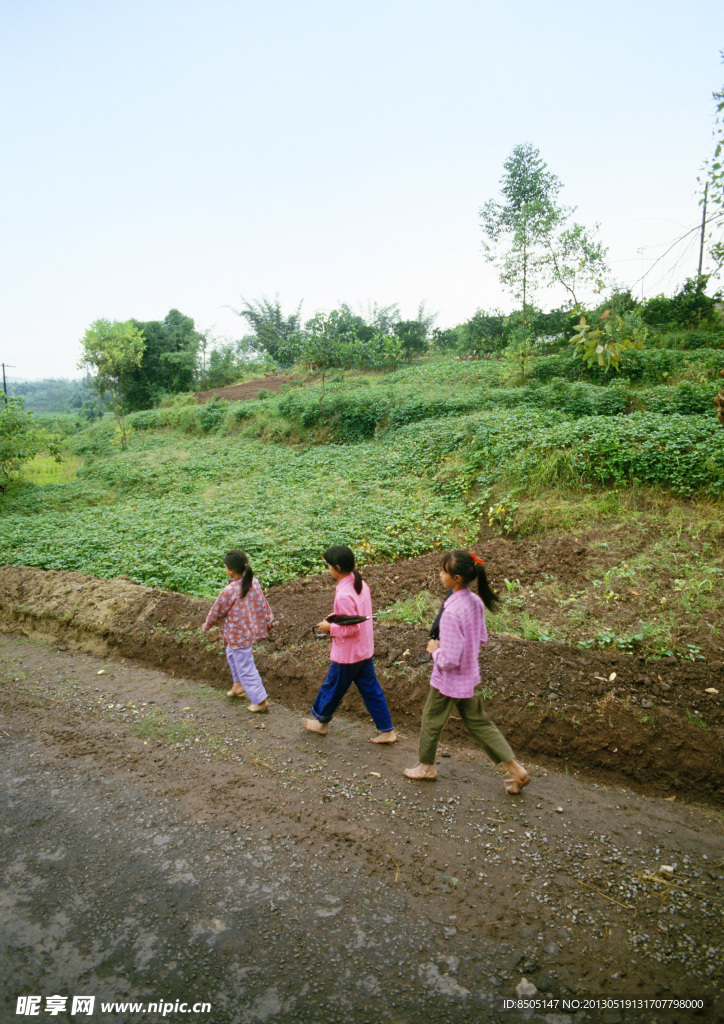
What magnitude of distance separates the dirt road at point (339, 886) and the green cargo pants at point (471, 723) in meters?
0.32

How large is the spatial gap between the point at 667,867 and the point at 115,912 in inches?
113

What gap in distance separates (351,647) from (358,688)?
0.41 meters

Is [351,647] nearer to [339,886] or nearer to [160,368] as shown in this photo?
[339,886]

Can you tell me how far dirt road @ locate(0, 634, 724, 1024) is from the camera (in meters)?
2.34

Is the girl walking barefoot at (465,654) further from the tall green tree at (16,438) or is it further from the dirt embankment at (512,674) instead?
the tall green tree at (16,438)

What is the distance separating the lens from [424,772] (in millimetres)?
3748

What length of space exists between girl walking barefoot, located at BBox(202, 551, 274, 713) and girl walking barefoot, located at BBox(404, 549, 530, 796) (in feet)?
6.02

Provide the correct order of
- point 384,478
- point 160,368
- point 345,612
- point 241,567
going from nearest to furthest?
point 345,612 → point 241,567 → point 384,478 → point 160,368

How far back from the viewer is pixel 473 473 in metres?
10.3

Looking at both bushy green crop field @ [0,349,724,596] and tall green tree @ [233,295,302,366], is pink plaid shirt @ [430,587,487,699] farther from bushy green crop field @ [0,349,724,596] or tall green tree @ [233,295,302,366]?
tall green tree @ [233,295,302,366]

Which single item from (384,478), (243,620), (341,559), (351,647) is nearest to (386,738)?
(351,647)

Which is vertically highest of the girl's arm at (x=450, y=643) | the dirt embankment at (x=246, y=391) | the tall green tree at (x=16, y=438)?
the dirt embankment at (x=246, y=391)

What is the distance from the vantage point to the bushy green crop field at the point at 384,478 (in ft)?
26.5

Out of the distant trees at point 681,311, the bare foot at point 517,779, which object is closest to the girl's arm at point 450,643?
the bare foot at point 517,779
